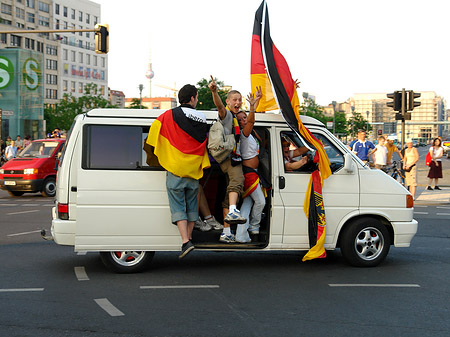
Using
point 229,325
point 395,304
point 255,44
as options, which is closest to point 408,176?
point 255,44

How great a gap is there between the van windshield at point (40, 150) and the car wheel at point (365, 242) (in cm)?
1445

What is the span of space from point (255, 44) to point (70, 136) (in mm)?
2550

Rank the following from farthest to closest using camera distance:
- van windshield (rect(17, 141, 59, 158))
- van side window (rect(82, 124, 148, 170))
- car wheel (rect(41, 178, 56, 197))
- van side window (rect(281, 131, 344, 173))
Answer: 1. van windshield (rect(17, 141, 59, 158))
2. car wheel (rect(41, 178, 56, 197))
3. van side window (rect(281, 131, 344, 173))
4. van side window (rect(82, 124, 148, 170))

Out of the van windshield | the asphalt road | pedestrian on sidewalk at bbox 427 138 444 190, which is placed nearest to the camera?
the asphalt road

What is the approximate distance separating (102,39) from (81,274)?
14.9 metres

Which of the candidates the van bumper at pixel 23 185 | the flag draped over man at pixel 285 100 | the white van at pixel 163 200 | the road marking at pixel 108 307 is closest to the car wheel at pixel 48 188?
the van bumper at pixel 23 185

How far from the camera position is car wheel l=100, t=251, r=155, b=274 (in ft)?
25.6

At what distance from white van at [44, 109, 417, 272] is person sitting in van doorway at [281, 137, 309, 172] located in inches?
2.5

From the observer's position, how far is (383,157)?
19.9 metres

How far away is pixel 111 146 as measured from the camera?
7.59 metres

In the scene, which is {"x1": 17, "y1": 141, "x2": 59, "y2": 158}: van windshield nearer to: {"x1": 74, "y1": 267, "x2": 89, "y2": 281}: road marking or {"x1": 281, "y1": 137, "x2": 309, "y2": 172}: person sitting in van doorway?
{"x1": 74, "y1": 267, "x2": 89, "y2": 281}: road marking

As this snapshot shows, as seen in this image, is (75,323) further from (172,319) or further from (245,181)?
(245,181)

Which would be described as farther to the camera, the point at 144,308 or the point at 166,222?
the point at 166,222

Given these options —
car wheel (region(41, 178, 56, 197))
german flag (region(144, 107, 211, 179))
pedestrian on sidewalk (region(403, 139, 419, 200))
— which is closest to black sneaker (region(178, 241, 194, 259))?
german flag (region(144, 107, 211, 179))
